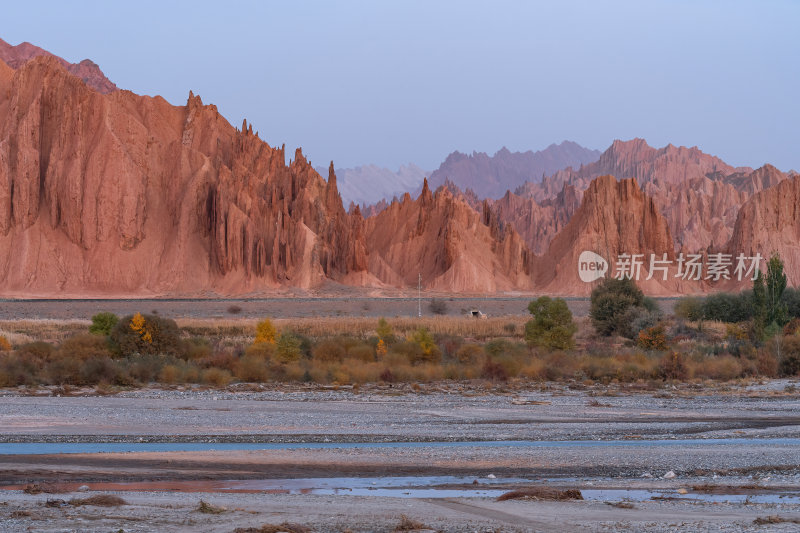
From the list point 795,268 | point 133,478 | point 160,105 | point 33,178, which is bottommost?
point 133,478

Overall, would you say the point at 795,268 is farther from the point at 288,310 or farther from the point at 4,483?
the point at 4,483

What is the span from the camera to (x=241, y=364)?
31.4 metres

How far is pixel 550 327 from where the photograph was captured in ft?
137

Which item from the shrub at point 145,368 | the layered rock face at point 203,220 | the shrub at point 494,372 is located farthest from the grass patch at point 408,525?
the layered rock face at point 203,220

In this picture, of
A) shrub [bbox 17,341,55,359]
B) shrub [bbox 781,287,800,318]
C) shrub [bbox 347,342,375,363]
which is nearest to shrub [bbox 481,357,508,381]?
shrub [bbox 347,342,375,363]

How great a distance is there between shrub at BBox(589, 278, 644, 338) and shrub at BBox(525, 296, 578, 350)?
7180 mm

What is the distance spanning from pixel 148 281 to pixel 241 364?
6698 centimetres

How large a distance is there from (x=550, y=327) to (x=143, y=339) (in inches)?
683

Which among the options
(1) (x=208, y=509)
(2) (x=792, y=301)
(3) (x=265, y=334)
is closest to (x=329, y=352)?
(3) (x=265, y=334)

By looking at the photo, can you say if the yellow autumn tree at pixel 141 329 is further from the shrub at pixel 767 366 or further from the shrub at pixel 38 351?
the shrub at pixel 767 366

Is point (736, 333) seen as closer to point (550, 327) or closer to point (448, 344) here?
point (550, 327)

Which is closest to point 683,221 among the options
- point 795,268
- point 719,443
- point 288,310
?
point 795,268

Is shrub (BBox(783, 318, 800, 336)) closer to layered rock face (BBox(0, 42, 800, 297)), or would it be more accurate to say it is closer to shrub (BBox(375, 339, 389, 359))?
shrub (BBox(375, 339, 389, 359))

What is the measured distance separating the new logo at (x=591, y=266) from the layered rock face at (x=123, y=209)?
26.6m
